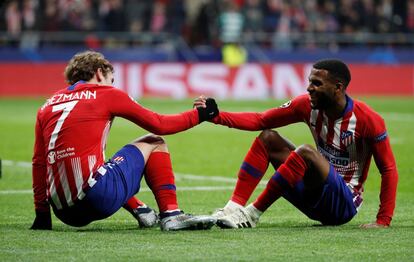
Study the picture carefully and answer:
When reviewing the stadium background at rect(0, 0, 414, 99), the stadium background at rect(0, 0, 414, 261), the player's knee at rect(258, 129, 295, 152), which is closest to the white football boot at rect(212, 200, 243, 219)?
the player's knee at rect(258, 129, 295, 152)

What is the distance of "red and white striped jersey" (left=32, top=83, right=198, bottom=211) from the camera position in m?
7.68

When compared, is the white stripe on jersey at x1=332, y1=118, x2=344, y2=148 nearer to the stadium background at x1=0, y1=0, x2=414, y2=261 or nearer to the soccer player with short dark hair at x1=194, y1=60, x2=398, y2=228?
the soccer player with short dark hair at x1=194, y1=60, x2=398, y2=228

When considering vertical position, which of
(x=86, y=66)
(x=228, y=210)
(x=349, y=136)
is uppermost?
(x=86, y=66)

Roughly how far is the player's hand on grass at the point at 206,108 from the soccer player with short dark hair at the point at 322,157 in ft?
0.09

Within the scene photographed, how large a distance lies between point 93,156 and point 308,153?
156cm

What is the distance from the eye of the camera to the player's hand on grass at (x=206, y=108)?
811 cm

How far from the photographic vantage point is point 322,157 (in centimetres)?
775

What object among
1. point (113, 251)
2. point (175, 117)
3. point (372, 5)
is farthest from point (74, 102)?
point (372, 5)

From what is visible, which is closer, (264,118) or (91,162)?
(91,162)

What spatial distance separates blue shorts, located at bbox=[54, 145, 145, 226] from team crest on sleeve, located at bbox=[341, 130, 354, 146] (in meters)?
1.54

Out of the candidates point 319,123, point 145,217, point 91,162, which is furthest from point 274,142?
point 91,162

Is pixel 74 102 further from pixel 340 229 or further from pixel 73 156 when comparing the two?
pixel 340 229

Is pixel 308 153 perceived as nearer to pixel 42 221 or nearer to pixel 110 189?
pixel 110 189

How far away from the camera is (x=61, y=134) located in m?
7.71
